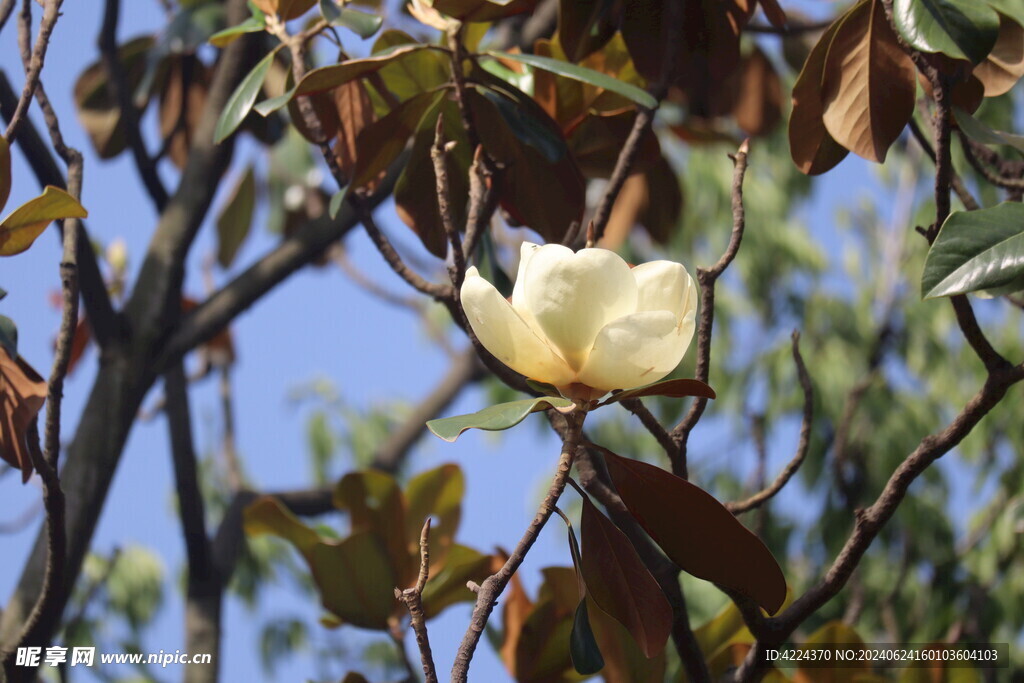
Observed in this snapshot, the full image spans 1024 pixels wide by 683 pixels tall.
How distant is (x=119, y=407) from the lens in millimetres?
1012

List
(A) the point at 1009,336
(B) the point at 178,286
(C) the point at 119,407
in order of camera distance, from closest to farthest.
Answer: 1. (C) the point at 119,407
2. (B) the point at 178,286
3. (A) the point at 1009,336

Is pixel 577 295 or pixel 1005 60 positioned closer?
pixel 577 295

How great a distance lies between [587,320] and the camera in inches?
21.4

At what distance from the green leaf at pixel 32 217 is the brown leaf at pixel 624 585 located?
0.40 metres

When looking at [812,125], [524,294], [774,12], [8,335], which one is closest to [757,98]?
[774,12]

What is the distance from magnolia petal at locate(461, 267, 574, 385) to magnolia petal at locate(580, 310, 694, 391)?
0.02 metres

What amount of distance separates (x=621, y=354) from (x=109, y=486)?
26.3 inches

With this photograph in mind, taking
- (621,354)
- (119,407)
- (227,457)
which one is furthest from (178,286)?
(621,354)

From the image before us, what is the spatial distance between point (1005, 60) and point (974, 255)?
271 mm

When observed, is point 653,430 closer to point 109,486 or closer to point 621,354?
point 621,354

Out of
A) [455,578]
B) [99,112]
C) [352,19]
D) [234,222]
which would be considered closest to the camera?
[352,19]

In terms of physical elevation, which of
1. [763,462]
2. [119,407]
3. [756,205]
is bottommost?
[763,462]

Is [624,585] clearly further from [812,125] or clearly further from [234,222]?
[234,222]

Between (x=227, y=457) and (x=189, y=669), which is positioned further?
(x=227, y=457)
